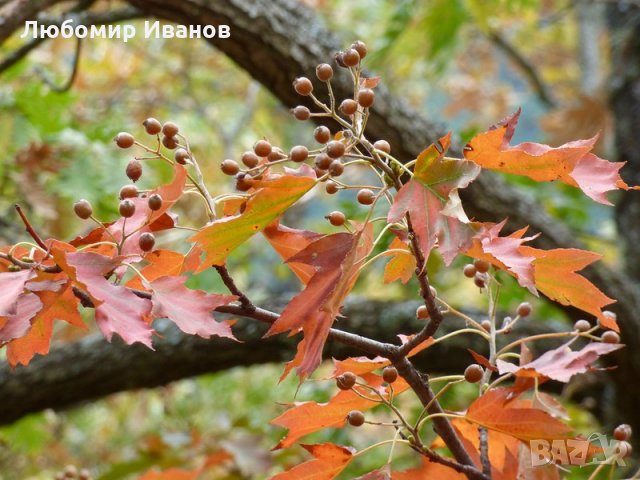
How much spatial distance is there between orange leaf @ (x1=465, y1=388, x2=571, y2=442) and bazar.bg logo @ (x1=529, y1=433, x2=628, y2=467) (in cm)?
2

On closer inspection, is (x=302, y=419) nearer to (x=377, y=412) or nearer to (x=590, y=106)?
(x=377, y=412)

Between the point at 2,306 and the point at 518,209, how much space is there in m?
1.15

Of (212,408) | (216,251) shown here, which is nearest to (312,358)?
(216,251)

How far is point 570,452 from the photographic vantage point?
535 mm

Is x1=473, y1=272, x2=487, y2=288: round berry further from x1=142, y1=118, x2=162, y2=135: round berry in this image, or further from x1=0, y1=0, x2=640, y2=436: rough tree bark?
x1=0, y1=0, x2=640, y2=436: rough tree bark

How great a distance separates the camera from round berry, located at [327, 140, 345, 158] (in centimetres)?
44

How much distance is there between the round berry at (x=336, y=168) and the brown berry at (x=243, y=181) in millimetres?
50

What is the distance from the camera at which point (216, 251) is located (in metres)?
0.48

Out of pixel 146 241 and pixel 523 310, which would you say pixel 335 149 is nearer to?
pixel 146 241

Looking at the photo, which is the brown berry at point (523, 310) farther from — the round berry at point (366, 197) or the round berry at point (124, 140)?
the round berry at point (124, 140)

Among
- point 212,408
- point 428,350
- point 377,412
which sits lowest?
point 212,408

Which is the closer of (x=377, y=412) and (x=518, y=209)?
(x=518, y=209)

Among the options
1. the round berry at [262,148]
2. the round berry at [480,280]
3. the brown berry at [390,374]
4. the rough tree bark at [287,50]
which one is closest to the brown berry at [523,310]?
the round berry at [480,280]

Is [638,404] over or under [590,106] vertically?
under
